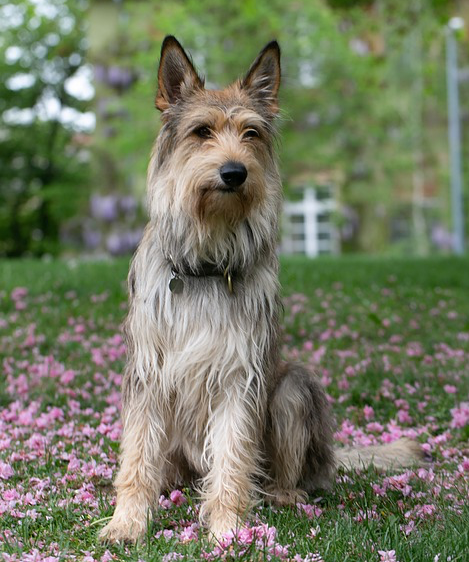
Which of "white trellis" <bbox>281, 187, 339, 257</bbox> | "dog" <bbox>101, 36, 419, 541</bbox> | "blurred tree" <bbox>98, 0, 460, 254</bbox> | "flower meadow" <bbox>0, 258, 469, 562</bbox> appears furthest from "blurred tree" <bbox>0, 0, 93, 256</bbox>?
"dog" <bbox>101, 36, 419, 541</bbox>

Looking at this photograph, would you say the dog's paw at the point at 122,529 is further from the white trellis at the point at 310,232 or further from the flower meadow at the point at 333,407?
the white trellis at the point at 310,232

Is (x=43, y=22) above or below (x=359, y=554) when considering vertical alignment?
above

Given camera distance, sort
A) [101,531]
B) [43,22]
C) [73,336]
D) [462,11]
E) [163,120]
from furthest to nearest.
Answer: [462,11] → [43,22] → [73,336] → [163,120] → [101,531]

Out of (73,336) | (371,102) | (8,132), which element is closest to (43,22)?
(8,132)

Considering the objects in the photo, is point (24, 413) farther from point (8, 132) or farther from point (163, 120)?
point (8, 132)

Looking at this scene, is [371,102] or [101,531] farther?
[371,102]

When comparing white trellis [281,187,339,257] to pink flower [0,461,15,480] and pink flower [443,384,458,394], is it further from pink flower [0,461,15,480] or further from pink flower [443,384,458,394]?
pink flower [0,461,15,480]

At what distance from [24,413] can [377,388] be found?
115 inches

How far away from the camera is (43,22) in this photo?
29906mm

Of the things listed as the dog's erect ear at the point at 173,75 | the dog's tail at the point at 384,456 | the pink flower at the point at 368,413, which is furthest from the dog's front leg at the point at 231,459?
the pink flower at the point at 368,413

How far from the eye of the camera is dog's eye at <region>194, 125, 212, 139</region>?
397 cm

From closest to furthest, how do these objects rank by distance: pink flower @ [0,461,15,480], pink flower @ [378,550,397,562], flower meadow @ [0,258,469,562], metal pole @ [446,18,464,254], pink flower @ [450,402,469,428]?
pink flower @ [378,550,397,562] < flower meadow @ [0,258,469,562] < pink flower @ [0,461,15,480] < pink flower @ [450,402,469,428] < metal pole @ [446,18,464,254]

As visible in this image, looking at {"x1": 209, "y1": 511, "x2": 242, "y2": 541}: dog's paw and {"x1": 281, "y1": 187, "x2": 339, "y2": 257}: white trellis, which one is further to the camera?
{"x1": 281, "y1": 187, "x2": 339, "y2": 257}: white trellis

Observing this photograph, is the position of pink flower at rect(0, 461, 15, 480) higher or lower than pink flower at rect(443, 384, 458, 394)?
lower
